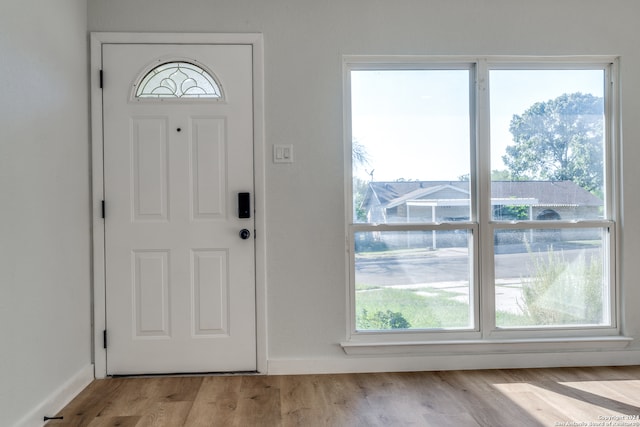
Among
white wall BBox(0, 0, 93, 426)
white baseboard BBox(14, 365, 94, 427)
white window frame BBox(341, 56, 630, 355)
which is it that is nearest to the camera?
white wall BBox(0, 0, 93, 426)

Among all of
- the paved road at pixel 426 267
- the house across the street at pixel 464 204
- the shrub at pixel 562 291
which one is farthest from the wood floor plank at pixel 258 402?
the shrub at pixel 562 291

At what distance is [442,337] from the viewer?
289 cm

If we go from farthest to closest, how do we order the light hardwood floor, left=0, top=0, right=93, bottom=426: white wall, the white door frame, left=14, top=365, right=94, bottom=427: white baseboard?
the white door frame < the light hardwood floor < left=14, top=365, right=94, bottom=427: white baseboard < left=0, top=0, right=93, bottom=426: white wall

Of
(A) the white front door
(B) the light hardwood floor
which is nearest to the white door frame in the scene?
(A) the white front door

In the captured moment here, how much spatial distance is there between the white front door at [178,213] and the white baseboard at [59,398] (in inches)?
6.8

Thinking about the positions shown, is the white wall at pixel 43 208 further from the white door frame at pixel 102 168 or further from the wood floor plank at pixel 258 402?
the wood floor plank at pixel 258 402

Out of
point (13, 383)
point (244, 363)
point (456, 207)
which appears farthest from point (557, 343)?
point (13, 383)

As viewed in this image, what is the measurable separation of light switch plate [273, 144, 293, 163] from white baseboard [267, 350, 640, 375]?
1.23 m

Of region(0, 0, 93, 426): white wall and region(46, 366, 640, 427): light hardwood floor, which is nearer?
region(0, 0, 93, 426): white wall

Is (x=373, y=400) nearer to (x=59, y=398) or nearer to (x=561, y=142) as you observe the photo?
(x=59, y=398)

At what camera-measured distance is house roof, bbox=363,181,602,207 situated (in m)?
2.92

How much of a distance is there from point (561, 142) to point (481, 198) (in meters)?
0.65

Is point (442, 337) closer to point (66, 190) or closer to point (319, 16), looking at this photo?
point (319, 16)

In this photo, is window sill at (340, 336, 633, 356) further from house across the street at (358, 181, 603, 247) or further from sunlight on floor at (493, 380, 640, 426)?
house across the street at (358, 181, 603, 247)
